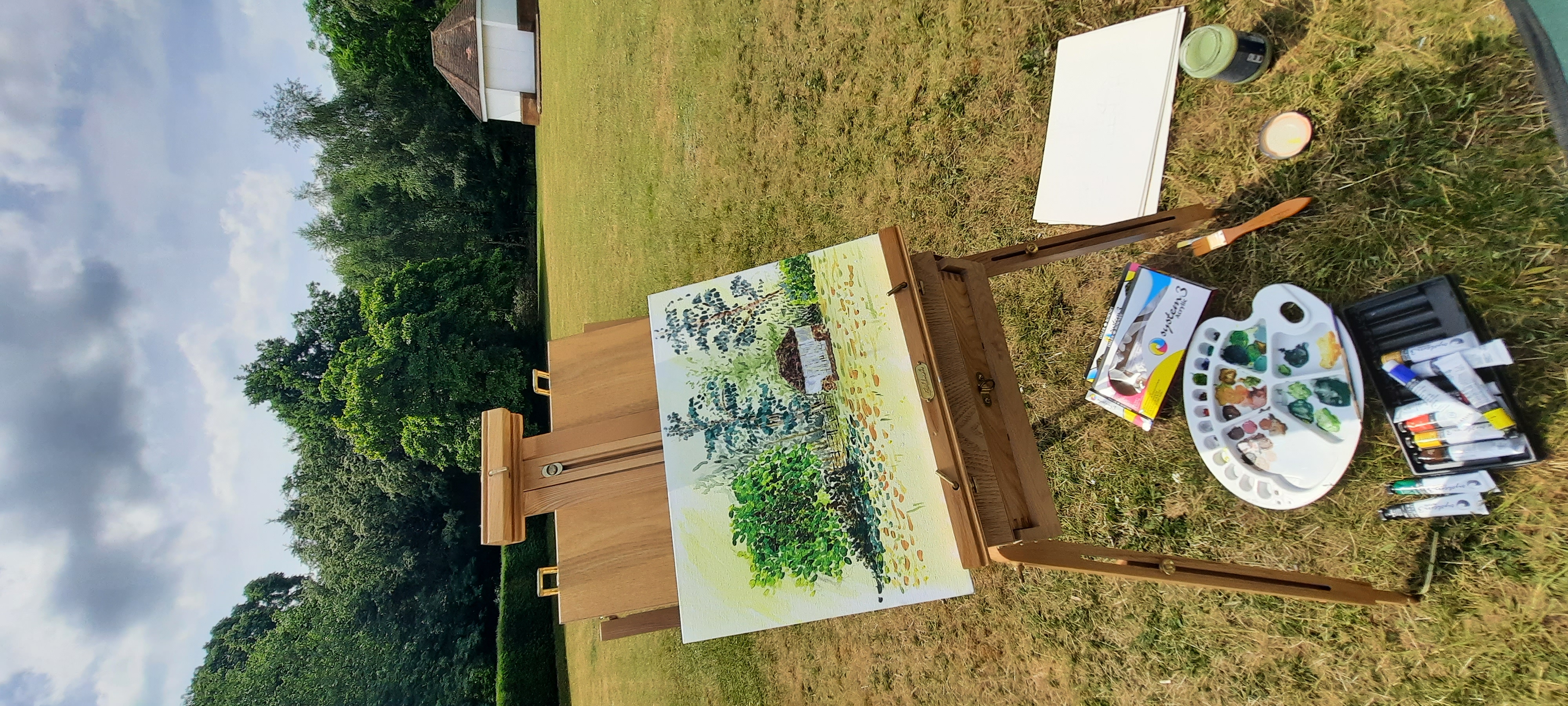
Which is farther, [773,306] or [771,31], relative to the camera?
[771,31]

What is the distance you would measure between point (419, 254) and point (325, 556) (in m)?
5.96

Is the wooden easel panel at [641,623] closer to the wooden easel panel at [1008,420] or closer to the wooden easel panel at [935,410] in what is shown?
the wooden easel panel at [935,410]

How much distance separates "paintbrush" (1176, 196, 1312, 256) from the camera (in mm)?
2887

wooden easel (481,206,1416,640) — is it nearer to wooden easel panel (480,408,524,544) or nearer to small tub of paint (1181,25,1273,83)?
wooden easel panel (480,408,524,544)

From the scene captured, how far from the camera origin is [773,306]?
2.55 meters

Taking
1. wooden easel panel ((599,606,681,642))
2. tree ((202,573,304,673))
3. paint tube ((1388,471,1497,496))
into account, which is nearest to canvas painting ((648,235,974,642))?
wooden easel panel ((599,606,681,642))

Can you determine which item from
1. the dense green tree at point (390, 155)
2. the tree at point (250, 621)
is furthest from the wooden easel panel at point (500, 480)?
the tree at point (250, 621)

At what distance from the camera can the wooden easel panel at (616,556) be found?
8.06 feet

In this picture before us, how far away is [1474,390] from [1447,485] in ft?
1.43

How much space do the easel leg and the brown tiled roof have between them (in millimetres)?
12061

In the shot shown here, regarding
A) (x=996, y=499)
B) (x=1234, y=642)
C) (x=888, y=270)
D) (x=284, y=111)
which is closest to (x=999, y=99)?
(x=888, y=270)

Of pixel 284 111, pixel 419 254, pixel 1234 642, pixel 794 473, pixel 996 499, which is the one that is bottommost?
pixel 1234 642

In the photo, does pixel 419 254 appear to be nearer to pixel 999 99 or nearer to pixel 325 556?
pixel 325 556

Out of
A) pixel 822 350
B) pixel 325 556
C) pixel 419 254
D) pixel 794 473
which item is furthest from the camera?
pixel 419 254
